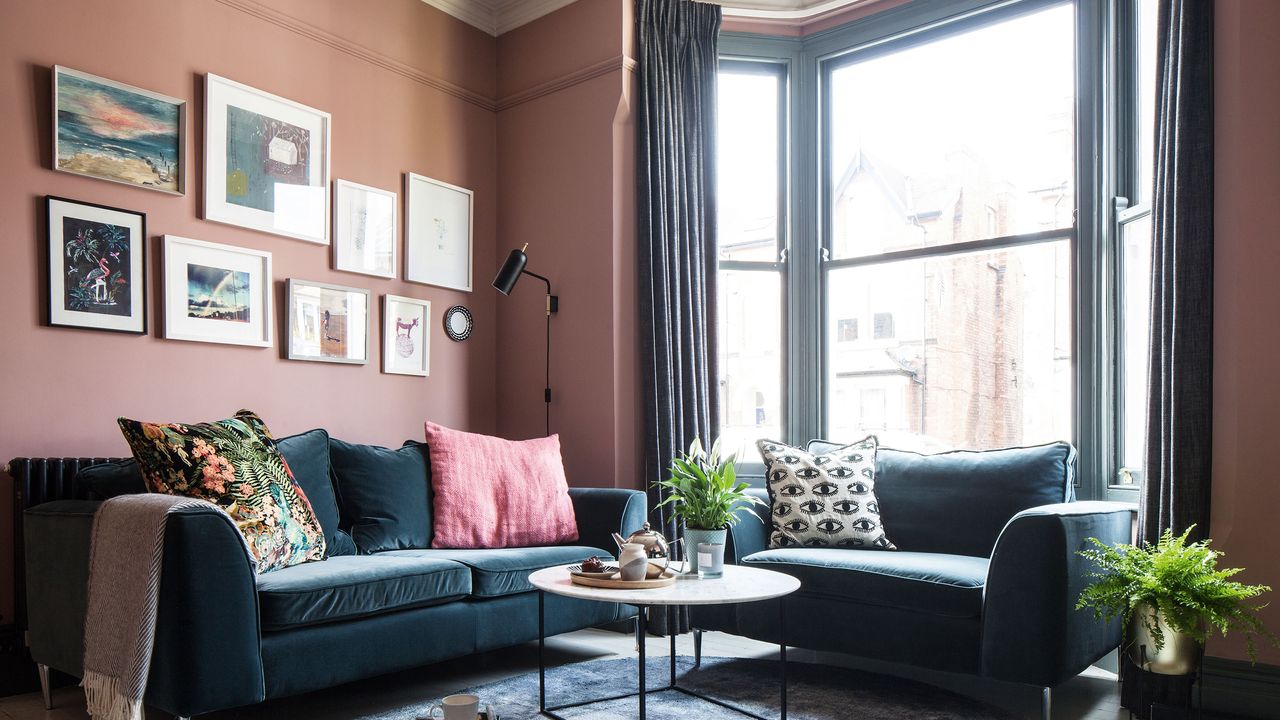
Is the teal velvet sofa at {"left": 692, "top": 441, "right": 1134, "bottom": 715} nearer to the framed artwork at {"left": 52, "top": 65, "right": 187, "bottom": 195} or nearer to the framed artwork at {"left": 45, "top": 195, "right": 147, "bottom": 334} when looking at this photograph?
the framed artwork at {"left": 45, "top": 195, "right": 147, "bottom": 334}

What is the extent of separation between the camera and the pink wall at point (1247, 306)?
2.86 m

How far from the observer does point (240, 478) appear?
2773 millimetres

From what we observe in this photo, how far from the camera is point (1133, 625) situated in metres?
2.73

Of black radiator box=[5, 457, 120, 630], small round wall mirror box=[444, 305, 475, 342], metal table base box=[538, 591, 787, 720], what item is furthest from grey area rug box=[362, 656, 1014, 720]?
small round wall mirror box=[444, 305, 475, 342]

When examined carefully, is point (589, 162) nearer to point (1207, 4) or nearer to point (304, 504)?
point (304, 504)

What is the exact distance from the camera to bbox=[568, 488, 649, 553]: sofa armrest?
3.67 m

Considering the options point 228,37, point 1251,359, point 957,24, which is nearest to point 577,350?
point 228,37

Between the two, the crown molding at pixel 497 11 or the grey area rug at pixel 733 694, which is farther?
the crown molding at pixel 497 11

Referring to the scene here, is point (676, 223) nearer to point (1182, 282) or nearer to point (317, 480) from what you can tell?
point (317, 480)

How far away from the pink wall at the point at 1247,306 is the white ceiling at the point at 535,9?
75.2 inches

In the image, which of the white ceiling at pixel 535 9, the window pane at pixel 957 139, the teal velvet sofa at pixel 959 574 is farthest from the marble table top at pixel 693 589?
the white ceiling at pixel 535 9

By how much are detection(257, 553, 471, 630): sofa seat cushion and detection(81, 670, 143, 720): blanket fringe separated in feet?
1.16

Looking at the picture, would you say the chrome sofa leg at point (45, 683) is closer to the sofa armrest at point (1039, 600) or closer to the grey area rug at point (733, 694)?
the grey area rug at point (733, 694)

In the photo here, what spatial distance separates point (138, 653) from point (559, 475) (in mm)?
1783
